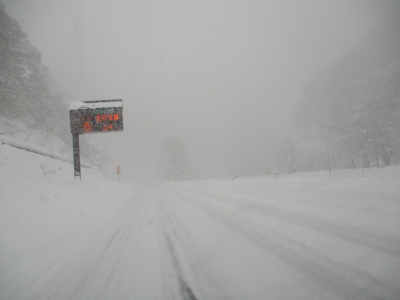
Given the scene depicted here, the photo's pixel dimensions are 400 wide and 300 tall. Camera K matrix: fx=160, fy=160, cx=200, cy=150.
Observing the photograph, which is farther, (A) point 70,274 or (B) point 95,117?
(B) point 95,117

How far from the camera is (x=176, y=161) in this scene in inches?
1502

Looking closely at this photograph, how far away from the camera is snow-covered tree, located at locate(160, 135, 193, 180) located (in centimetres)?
3738

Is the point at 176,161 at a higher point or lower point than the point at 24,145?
lower

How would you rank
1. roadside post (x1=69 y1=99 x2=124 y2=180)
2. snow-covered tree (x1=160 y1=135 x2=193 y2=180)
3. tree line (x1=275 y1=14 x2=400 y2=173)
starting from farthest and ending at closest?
snow-covered tree (x1=160 y1=135 x2=193 y2=180) → tree line (x1=275 y1=14 x2=400 y2=173) → roadside post (x1=69 y1=99 x2=124 y2=180)

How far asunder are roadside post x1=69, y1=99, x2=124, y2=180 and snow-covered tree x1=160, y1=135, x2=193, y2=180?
27.7 m

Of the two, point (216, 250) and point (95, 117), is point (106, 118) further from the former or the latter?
point (216, 250)

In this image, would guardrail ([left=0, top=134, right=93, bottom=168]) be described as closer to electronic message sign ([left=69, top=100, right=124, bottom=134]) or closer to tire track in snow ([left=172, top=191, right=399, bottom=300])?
electronic message sign ([left=69, top=100, right=124, bottom=134])

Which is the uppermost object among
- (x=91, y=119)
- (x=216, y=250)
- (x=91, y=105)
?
(x=91, y=105)

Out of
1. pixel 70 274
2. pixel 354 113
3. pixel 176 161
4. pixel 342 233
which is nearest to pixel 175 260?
pixel 70 274

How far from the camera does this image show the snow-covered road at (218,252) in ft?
5.41

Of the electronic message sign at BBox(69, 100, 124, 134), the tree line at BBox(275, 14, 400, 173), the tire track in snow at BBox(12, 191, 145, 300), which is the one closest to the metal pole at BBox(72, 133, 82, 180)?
the electronic message sign at BBox(69, 100, 124, 134)

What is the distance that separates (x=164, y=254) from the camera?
2.50m

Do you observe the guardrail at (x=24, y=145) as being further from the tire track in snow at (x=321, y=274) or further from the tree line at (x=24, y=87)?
the tire track in snow at (x=321, y=274)

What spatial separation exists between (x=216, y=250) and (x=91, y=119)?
10851 mm
